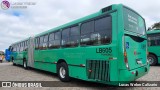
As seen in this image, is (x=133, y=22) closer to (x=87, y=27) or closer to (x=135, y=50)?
(x=135, y=50)

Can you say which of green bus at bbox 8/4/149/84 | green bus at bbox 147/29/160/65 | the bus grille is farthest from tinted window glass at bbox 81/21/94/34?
green bus at bbox 147/29/160/65

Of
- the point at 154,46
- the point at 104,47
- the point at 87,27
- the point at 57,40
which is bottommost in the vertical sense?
the point at 104,47

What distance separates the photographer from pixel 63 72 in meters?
8.45

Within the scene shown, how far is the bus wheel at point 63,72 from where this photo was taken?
26.4ft

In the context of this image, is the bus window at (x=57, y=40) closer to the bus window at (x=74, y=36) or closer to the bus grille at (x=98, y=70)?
the bus window at (x=74, y=36)

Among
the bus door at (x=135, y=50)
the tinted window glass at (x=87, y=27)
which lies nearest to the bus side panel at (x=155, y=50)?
the bus door at (x=135, y=50)

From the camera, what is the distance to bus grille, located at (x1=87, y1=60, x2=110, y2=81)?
5.68 m

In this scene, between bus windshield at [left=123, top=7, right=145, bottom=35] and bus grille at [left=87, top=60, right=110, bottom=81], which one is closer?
bus grille at [left=87, top=60, right=110, bottom=81]

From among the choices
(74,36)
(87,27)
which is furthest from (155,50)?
(87,27)

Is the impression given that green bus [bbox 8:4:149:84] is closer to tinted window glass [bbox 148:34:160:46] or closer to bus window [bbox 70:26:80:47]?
bus window [bbox 70:26:80:47]

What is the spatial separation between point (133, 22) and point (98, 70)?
222cm

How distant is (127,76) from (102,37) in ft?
5.18

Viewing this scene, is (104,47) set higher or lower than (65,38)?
lower

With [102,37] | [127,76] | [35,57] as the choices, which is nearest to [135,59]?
[127,76]
